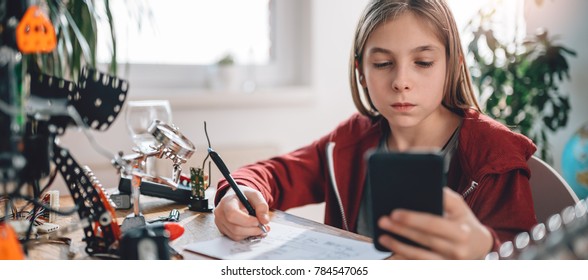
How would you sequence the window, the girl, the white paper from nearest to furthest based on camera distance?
1. the white paper
2. the girl
3. the window

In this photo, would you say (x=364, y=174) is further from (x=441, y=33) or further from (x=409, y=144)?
(x=441, y=33)

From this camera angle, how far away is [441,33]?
44.3 inches

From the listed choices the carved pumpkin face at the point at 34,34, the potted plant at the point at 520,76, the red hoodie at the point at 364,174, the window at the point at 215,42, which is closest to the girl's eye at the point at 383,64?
the red hoodie at the point at 364,174

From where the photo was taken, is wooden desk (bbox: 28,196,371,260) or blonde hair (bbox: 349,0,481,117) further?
blonde hair (bbox: 349,0,481,117)

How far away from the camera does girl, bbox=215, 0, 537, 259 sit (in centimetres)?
90

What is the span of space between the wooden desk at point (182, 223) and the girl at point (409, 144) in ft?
0.16

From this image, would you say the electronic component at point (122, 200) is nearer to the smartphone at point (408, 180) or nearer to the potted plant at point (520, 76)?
the smartphone at point (408, 180)

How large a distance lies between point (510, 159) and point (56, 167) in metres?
0.72

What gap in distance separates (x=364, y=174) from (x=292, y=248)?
454mm

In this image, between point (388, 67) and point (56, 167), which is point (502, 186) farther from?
point (56, 167)

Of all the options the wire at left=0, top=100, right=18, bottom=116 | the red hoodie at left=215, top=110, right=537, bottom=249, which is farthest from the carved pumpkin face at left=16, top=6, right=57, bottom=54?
the red hoodie at left=215, top=110, right=537, bottom=249

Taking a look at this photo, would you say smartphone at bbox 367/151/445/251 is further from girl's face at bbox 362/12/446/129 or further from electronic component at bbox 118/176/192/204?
electronic component at bbox 118/176/192/204

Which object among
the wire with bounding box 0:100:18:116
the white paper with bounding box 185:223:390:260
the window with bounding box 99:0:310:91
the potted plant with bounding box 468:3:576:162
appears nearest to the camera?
the wire with bounding box 0:100:18:116
